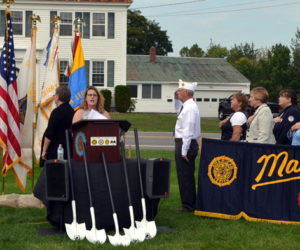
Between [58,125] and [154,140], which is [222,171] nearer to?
[58,125]

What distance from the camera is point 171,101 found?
155 feet

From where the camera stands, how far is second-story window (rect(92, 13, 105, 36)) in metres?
38.1

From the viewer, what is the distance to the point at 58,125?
8.77m

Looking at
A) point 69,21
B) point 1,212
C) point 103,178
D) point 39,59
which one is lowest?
point 1,212

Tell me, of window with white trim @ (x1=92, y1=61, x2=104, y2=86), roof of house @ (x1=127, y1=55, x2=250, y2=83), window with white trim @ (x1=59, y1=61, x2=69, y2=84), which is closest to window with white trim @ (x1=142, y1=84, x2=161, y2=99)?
roof of house @ (x1=127, y1=55, x2=250, y2=83)

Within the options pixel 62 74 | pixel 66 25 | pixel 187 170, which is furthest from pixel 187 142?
pixel 66 25

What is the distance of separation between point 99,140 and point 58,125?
1367mm

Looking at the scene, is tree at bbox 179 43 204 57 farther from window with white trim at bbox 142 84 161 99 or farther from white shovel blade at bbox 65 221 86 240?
white shovel blade at bbox 65 221 86 240

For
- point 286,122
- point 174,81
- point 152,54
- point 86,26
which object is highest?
point 86,26

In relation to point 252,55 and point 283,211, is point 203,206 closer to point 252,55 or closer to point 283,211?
point 283,211

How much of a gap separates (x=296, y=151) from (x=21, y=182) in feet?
15.5

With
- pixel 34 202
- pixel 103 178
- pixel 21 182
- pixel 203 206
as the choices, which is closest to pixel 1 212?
pixel 34 202

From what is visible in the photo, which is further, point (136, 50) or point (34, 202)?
point (136, 50)

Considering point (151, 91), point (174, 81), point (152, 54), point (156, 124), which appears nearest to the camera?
point (156, 124)
